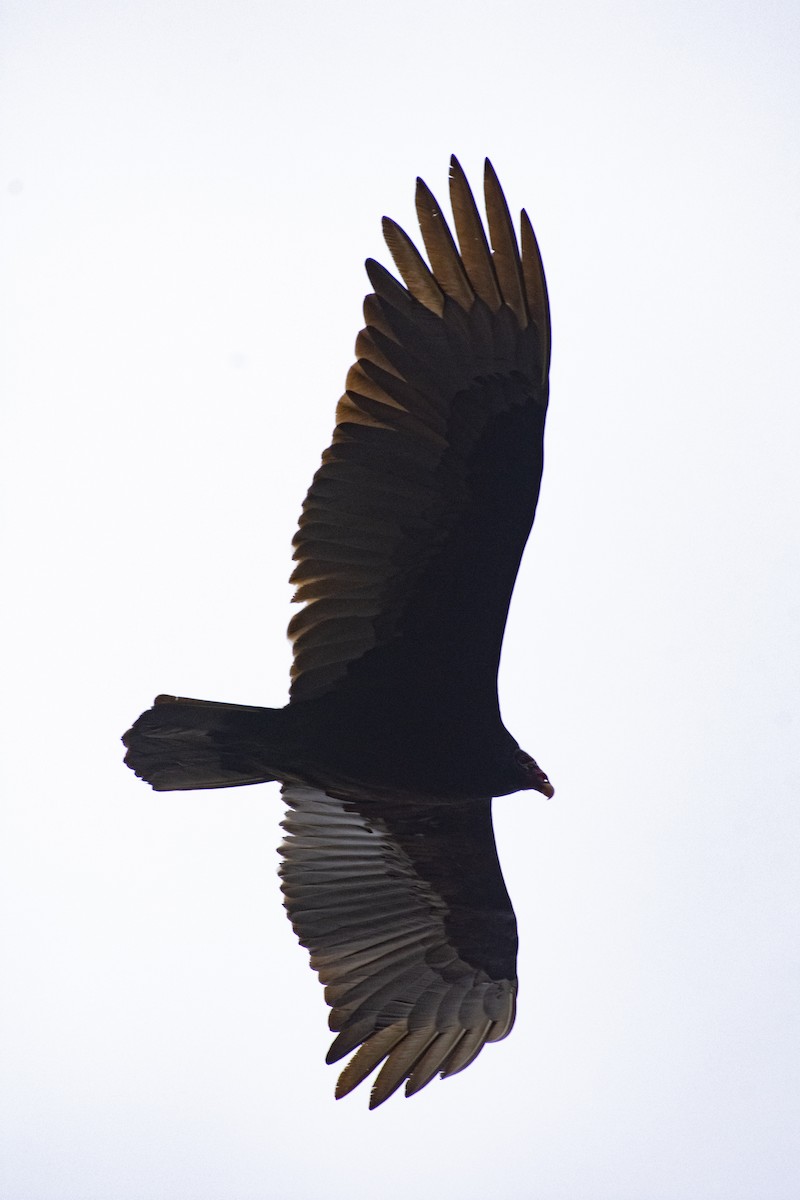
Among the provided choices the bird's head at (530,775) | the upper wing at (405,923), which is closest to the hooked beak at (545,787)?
the bird's head at (530,775)

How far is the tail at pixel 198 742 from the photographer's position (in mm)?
6570

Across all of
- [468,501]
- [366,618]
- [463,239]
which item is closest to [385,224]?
[463,239]

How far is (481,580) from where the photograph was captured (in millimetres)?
6512

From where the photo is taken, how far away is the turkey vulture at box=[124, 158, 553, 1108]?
6.18m

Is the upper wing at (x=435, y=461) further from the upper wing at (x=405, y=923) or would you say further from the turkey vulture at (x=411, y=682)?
the upper wing at (x=405, y=923)

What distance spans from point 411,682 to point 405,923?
1.49 m

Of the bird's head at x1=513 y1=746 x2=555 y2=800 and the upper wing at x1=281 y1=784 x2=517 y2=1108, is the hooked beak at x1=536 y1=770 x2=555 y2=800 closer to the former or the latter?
the bird's head at x1=513 y1=746 x2=555 y2=800

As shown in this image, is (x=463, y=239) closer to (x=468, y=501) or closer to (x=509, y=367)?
(x=509, y=367)

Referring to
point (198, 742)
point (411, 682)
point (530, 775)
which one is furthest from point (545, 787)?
point (198, 742)

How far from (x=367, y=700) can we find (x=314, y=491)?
1.03 meters

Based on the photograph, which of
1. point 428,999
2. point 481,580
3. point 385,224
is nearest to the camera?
point 385,224

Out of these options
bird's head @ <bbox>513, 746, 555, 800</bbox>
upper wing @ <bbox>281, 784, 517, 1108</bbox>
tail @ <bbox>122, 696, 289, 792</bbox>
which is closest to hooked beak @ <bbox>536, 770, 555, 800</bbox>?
bird's head @ <bbox>513, 746, 555, 800</bbox>

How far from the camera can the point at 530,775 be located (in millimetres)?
6941

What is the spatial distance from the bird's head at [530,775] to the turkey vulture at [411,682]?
0.01 metres
